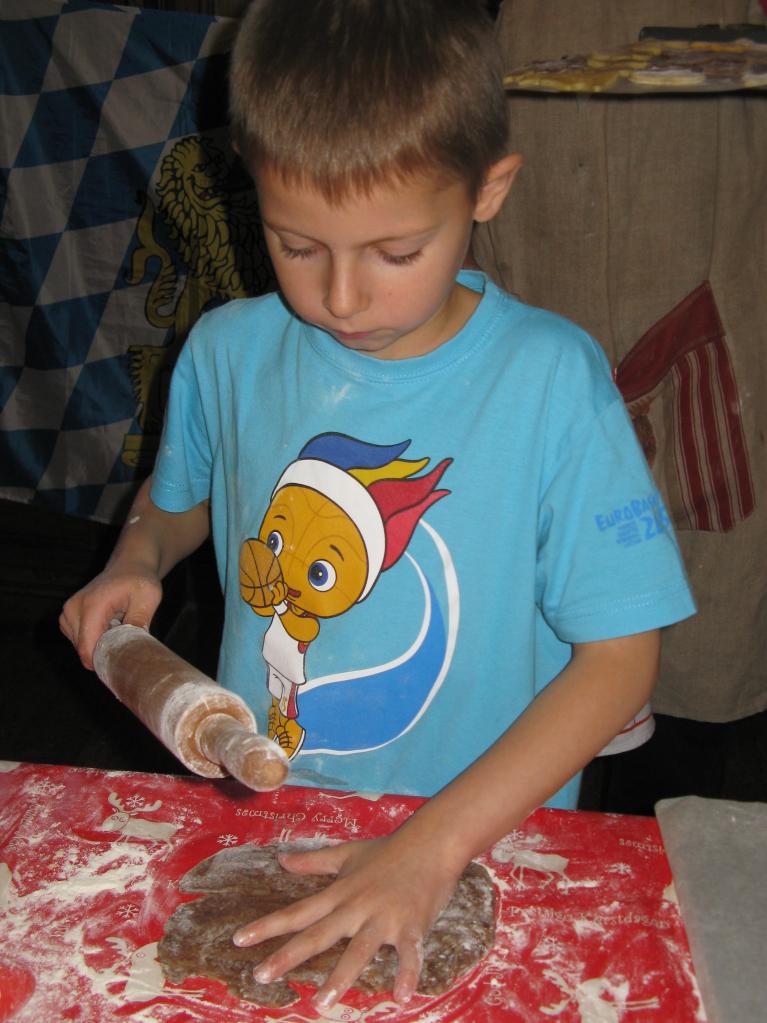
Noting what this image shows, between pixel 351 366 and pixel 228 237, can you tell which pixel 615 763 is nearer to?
pixel 351 366

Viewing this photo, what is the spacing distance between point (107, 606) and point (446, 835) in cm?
41

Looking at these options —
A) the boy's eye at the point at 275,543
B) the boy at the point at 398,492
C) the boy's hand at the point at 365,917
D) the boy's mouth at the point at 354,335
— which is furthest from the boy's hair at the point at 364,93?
the boy's hand at the point at 365,917

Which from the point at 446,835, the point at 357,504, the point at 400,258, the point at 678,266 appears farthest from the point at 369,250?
the point at 678,266

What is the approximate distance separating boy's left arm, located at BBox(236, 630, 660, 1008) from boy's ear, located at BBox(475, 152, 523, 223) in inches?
15.8

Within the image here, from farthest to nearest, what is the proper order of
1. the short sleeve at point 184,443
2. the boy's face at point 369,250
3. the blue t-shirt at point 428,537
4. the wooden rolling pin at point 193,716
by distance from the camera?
the short sleeve at point 184,443, the blue t-shirt at point 428,537, the boy's face at point 369,250, the wooden rolling pin at point 193,716

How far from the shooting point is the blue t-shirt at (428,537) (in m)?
0.94

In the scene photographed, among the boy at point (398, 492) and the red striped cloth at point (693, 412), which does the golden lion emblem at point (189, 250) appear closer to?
the red striped cloth at point (693, 412)

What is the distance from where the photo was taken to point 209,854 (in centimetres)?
88

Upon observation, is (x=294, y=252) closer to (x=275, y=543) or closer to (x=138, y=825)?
(x=275, y=543)

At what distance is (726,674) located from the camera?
1.76 metres

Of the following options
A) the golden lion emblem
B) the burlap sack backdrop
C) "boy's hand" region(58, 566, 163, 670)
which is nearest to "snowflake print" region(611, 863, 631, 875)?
"boy's hand" region(58, 566, 163, 670)

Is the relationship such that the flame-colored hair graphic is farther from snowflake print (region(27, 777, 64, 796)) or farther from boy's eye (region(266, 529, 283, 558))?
snowflake print (region(27, 777, 64, 796))

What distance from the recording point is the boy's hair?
0.83 metres

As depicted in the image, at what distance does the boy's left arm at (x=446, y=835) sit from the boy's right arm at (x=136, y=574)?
12.1 inches
